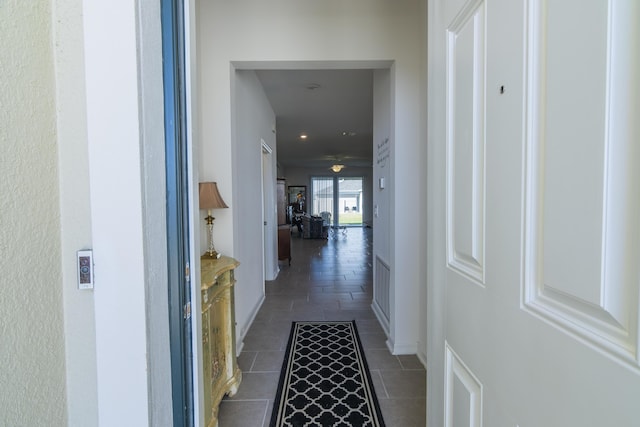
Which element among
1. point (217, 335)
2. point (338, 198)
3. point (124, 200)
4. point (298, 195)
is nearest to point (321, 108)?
point (217, 335)

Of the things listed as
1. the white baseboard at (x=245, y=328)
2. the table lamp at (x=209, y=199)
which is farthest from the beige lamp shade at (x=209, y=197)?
the white baseboard at (x=245, y=328)

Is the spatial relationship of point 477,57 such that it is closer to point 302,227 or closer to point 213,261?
point 213,261

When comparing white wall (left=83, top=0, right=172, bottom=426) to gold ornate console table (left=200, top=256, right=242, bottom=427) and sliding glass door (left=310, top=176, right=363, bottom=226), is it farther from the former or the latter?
sliding glass door (left=310, top=176, right=363, bottom=226)

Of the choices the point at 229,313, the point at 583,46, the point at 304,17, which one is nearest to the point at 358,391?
the point at 229,313

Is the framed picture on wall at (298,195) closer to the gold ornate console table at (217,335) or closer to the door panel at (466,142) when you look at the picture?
the gold ornate console table at (217,335)

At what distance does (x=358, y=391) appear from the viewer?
210 cm

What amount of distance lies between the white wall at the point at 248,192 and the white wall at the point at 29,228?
5.56 feet

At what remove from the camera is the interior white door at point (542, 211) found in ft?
1.31

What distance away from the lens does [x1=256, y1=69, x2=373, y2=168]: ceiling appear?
3821 mm

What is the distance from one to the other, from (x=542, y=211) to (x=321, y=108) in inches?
195

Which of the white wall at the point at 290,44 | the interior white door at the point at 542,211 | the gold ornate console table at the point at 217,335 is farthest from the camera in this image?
the white wall at the point at 290,44

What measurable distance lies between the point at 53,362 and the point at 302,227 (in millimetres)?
10477

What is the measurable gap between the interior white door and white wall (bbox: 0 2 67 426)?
1.05 m

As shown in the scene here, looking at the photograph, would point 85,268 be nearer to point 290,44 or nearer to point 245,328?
point 290,44
